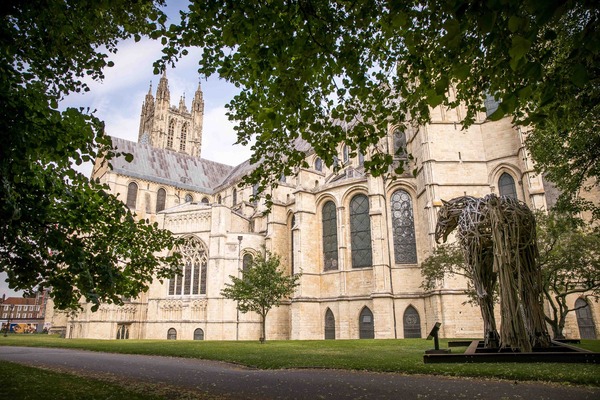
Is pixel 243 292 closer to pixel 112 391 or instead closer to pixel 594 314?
pixel 112 391

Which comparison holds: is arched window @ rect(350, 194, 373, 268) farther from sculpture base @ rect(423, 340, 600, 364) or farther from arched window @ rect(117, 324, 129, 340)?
arched window @ rect(117, 324, 129, 340)

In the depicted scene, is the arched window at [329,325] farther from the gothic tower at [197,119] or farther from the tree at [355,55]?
the gothic tower at [197,119]

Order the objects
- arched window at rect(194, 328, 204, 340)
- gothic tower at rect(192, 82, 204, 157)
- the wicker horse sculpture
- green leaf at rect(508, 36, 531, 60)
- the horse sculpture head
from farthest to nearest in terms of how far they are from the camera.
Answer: gothic tower at rect(192, 82, 204, 157) → arched window at rect(194, 328, 204, 340) → the horse sculpture head → the wicker horse sculpture → green leaf at rect(508, 36, 531, 60)

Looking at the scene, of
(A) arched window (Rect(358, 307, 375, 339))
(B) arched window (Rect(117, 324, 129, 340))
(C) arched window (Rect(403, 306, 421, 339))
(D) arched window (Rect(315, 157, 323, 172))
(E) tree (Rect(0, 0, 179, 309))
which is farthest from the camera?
(D) arched window (Rect(315, 157, 323, 172))

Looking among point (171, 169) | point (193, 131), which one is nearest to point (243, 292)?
point (171, 169)

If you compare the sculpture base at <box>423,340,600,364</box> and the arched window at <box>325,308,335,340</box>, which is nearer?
the sculpture base at <box>423,340,600,364</box>

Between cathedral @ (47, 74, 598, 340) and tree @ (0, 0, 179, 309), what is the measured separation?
40.9 ft

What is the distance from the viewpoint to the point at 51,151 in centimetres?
617

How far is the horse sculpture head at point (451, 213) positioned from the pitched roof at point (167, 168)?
3490 cm

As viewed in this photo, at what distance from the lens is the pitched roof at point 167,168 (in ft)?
136

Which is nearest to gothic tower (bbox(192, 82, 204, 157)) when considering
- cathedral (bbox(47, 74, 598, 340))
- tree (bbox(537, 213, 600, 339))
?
cathedral (bbox(47, 74, 598, 340))

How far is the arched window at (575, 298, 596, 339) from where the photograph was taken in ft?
64.2

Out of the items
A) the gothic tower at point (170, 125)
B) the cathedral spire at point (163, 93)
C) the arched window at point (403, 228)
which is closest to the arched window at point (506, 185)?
the arched window at point (403, 228)

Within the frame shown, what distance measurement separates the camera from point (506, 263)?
9438 mm
